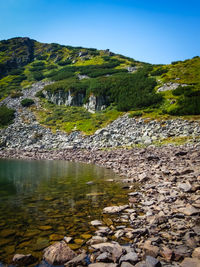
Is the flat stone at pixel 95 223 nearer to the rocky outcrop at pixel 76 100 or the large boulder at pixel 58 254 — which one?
the large boulder at pixel 58 254

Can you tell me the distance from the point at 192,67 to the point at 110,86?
30529 millimetres

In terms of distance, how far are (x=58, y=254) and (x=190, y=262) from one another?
2802 millimetres

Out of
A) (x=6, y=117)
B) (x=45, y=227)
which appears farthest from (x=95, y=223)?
(x=6, y=117)

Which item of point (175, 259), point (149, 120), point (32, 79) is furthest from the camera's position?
point (32, 79)

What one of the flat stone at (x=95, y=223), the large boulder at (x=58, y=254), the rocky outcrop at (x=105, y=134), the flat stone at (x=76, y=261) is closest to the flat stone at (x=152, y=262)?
the flat stone at (x=76, y=261)

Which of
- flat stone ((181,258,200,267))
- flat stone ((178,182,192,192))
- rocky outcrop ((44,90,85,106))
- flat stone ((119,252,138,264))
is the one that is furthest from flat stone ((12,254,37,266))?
rocky outcrop ((44,90,85,106))

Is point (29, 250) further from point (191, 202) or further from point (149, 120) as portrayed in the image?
point (149, 120)

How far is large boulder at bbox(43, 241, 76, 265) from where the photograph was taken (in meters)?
3.94

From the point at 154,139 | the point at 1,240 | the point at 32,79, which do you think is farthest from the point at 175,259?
the point at 32,79

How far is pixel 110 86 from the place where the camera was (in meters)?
56.4

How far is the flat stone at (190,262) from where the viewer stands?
3.52 meters

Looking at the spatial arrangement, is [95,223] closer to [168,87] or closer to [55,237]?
[55,237]

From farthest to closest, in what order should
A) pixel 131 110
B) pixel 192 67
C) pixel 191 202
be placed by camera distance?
pixel 192 67, pixel 131 110, pixel 191 202

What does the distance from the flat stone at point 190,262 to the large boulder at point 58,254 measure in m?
2.36
